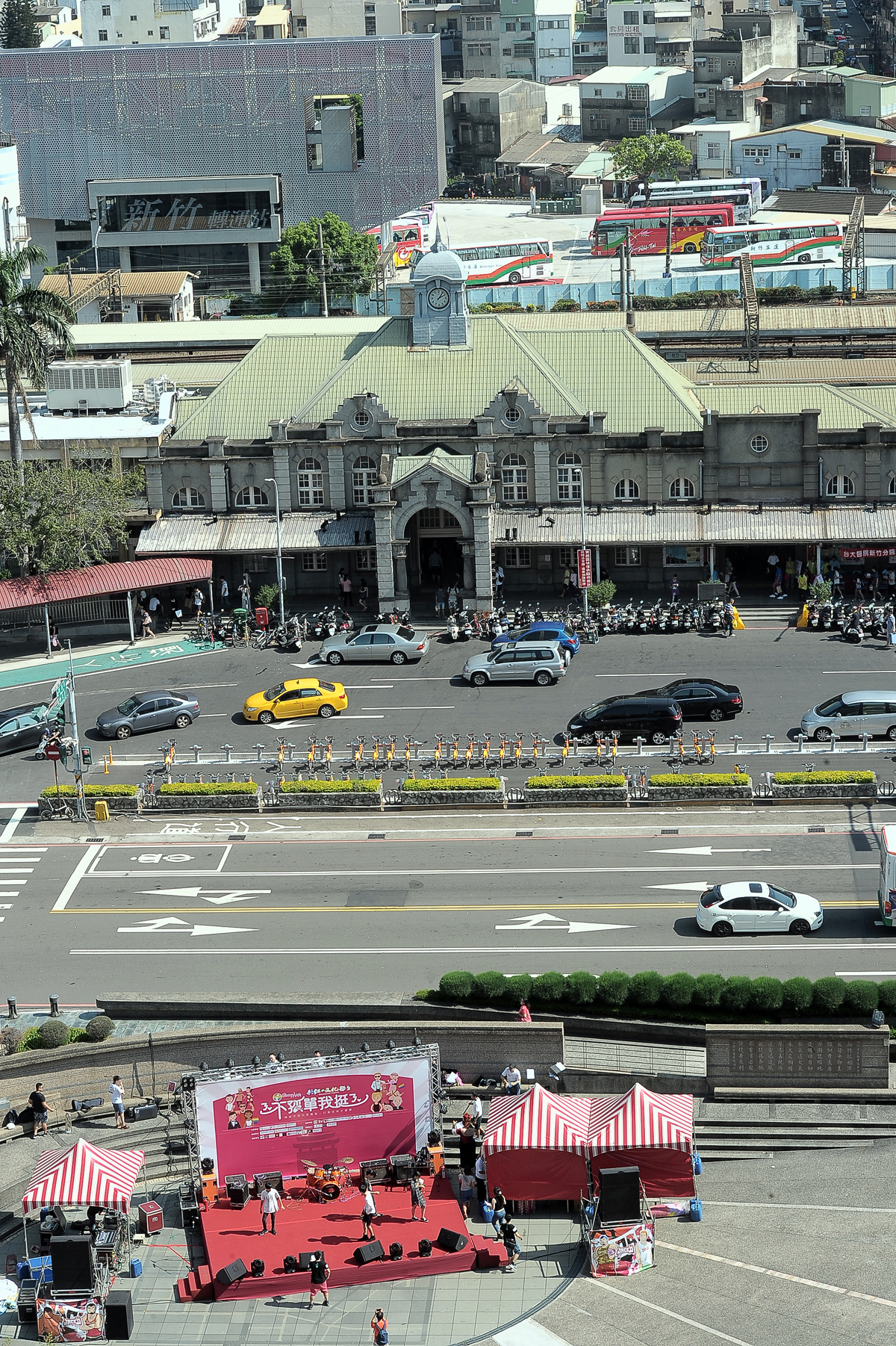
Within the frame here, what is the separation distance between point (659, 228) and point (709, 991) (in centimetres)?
12707

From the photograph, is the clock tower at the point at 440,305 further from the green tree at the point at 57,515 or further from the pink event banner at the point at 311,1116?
the pink event banner at the point at 311,1116

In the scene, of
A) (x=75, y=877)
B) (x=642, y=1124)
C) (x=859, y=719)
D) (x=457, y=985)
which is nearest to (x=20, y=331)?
(x=75, y=877)

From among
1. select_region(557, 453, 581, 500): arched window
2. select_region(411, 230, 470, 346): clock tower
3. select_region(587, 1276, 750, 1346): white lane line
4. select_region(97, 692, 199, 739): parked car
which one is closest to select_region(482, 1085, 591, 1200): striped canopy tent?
select_region(587, 1276, 750, 1346): white lane line

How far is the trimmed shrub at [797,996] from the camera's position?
178 feet

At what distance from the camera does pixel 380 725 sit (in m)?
80.1

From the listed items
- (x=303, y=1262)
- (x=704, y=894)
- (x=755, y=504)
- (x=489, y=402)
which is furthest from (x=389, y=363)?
(x=303, y=1262)

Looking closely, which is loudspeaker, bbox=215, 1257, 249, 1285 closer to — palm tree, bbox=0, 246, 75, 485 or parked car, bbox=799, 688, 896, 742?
parked car, bbox=799, 688, 896, 742

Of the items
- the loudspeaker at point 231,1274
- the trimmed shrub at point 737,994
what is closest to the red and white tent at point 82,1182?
the loudspeaker at point 231,1274

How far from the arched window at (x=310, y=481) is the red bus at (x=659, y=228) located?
3134 inches

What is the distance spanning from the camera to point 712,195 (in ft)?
605

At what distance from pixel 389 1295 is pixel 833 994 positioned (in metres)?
15.4

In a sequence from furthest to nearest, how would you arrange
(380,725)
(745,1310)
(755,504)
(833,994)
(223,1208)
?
(755,504) < (380,725) < (833,994) < (223,1208) < (745,1310)

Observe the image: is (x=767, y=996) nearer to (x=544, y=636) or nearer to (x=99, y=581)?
(x=544, y=636)

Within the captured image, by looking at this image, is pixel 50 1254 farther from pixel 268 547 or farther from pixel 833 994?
pixel 268 547
